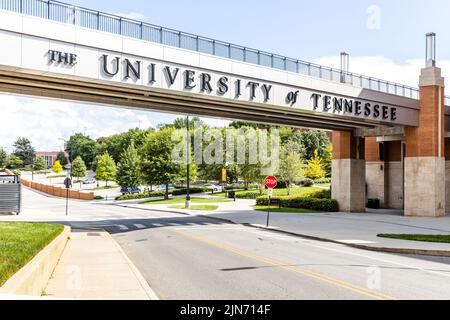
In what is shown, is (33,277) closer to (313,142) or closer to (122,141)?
(313,142)

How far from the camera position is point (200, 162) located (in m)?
80.8

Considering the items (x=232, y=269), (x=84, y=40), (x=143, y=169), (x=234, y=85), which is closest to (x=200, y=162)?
(x=143, y=169)

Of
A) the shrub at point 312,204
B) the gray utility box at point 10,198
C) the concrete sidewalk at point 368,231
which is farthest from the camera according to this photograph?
the shrub at point 312,204

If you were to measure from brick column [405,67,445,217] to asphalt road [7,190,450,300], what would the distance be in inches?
688

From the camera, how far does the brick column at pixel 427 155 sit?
34469 mm

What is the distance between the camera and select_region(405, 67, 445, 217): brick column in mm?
34469

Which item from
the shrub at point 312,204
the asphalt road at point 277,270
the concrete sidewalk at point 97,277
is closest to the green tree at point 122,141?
the shrub at point 312,204

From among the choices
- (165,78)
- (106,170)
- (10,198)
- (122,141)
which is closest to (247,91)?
(165,78)

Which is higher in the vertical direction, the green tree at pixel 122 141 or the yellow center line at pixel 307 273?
the green tree at pixel 122 141

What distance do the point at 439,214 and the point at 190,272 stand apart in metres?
27.4

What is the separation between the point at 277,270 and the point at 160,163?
168ft

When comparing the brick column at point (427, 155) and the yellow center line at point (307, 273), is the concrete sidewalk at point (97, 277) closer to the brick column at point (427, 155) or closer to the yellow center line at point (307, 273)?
the yellow center line at point (307, 273)

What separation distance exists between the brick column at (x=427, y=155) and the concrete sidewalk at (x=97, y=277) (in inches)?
983

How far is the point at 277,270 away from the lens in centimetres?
1284
